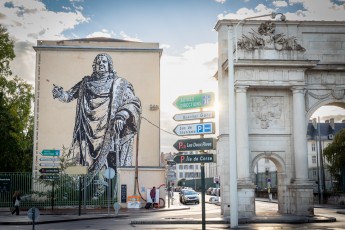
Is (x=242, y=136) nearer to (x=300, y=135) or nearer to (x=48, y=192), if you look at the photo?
(x=300, y=135)

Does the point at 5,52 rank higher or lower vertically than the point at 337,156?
higher

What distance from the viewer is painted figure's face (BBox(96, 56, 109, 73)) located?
1683 inches

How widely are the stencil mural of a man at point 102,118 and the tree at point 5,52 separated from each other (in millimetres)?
5567

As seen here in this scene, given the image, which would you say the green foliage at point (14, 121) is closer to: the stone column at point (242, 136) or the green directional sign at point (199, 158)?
the stone column at point (242, 136)

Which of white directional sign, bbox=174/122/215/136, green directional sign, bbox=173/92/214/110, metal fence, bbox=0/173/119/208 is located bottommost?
metal fence, bbox=0/173/119/208

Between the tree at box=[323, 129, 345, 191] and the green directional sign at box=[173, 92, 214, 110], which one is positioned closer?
the green directional sign at box=[173, 92, 214, 110]

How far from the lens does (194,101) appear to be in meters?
14.4

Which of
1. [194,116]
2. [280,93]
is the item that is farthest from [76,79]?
[194,116]

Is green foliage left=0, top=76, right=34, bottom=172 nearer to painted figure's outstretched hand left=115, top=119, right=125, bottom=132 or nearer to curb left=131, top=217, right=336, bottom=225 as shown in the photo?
painted figure's outstretched hand left=115, top=119, right=125, bottom=132

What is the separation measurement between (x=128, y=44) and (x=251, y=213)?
70.6 feet

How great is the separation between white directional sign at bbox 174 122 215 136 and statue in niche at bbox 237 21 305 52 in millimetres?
14998

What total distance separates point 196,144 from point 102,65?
97.6 feet

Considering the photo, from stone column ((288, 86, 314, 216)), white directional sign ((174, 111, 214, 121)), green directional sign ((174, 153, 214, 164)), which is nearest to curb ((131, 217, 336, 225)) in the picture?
stone column ((288, 86, 314, 216))

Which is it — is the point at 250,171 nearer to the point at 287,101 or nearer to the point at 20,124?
the point at 287,101
